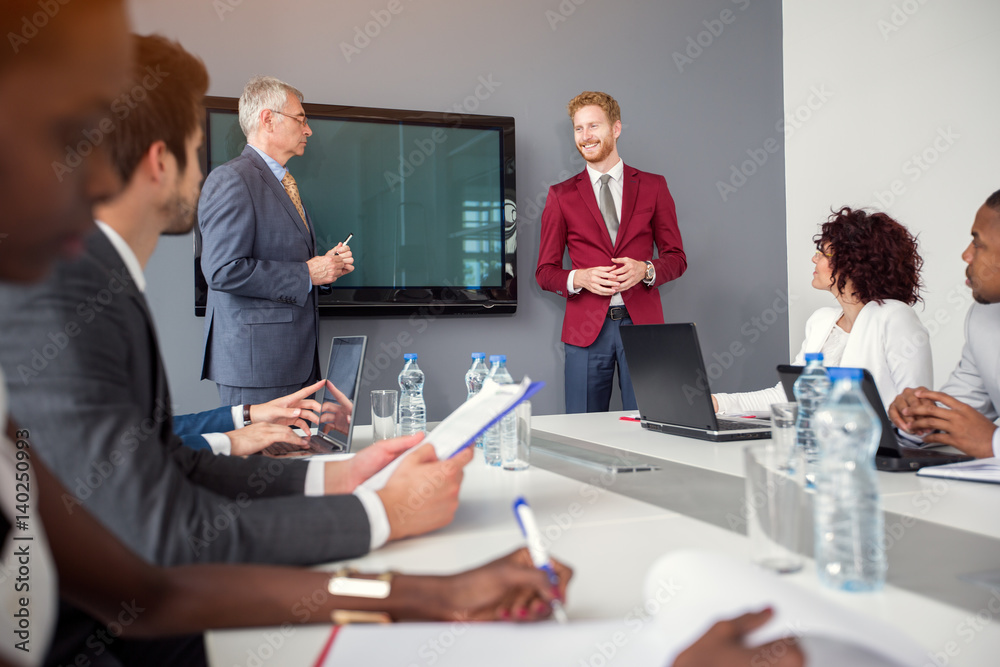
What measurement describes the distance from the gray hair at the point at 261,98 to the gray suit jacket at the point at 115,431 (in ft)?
7.06

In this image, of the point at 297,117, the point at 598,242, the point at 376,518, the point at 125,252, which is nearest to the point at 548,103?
the point at 598,242

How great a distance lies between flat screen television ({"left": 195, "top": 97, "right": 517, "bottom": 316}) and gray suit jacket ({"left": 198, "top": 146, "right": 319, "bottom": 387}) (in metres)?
0.45

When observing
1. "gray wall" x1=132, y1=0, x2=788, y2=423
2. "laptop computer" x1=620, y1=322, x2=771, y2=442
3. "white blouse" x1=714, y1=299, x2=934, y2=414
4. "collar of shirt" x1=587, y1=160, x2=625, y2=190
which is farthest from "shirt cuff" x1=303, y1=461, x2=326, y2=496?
"collar of shirt" x1=587, y1=160, x2=625, y2=190

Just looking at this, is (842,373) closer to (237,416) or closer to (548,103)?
(237,416)

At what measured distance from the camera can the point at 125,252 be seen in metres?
0.97

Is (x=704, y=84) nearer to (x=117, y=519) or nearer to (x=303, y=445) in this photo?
(x=303, y=445)

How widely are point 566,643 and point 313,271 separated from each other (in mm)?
2395

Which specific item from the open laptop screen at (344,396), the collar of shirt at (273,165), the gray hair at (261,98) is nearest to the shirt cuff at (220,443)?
→ the open laptop screen at (344,396)

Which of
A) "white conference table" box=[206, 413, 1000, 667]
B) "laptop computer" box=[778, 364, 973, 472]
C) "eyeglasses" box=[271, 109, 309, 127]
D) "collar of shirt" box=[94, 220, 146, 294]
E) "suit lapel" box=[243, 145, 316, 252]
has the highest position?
"eyeglasses" box=[271, 109, 309, 127]

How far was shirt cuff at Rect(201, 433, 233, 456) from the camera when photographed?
1533 mm

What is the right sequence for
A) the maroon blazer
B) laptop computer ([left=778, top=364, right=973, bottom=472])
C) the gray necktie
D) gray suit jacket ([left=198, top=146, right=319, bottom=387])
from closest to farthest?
laptop computer ([left=778, top=364, right=973, bottom=472]) → gray suit jacket ([left=198, top=146, right=319, bottom=387]) → the maroon blazer → the gray necktie

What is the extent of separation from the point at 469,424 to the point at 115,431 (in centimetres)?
49

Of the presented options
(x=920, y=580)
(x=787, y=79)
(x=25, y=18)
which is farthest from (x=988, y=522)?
(x=787, y=79)

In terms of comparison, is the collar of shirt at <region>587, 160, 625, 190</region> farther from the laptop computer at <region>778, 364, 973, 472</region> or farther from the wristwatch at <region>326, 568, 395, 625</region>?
the wristwatch at <region>326, 568, 395, 625</region>
